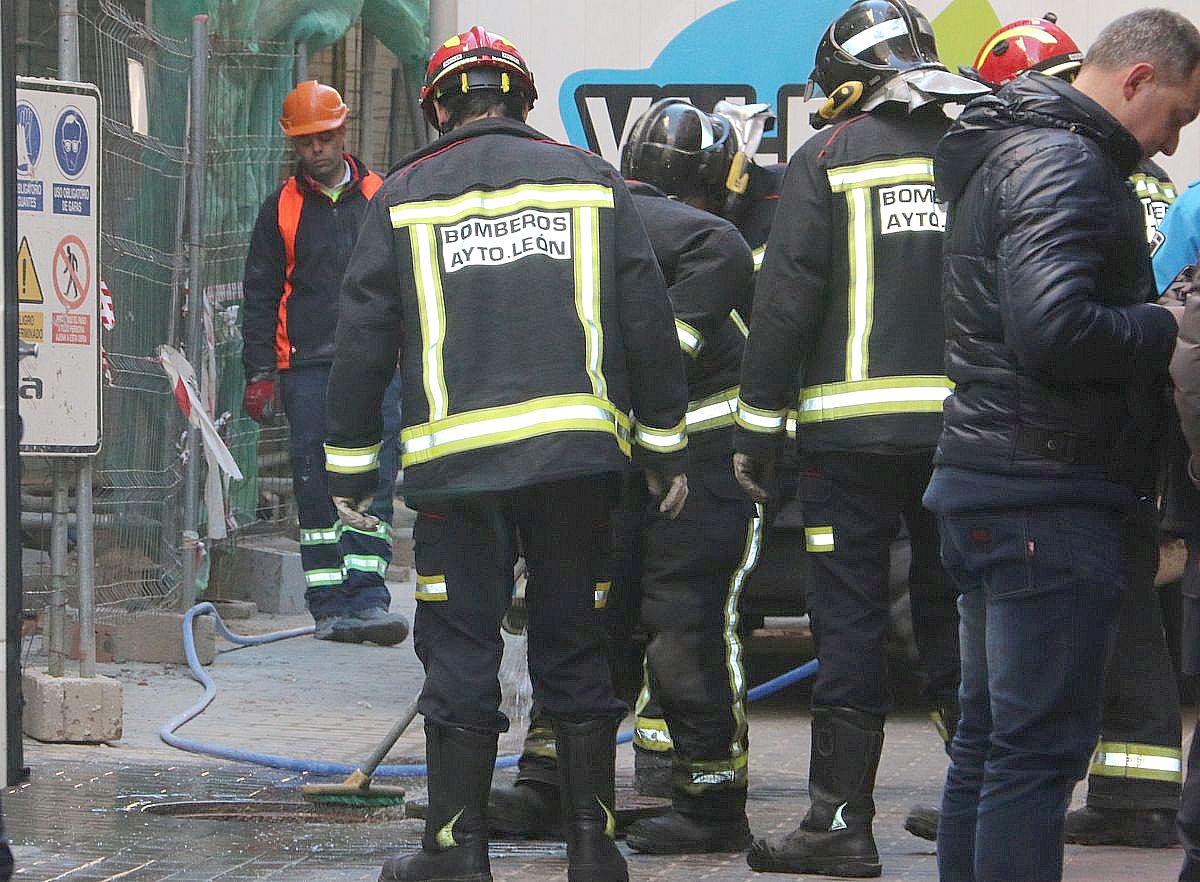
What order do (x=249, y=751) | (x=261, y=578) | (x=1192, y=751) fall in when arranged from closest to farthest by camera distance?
(x=1192, y=751)
(x=249, y=751)
(x=261, y=578)

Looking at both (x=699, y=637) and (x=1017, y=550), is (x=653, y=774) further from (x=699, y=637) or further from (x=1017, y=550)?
(x=1017, y=550)

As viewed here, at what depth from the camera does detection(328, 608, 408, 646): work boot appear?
9188mm

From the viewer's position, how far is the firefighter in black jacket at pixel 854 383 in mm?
5047

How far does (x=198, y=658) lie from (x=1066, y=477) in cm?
516

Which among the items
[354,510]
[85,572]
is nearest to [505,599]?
[354,510]

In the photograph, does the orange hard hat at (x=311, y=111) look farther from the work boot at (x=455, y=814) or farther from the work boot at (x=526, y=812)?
the work boot at (x=455, y=814)

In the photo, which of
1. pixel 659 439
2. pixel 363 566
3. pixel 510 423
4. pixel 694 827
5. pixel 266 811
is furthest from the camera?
pixel 363 566

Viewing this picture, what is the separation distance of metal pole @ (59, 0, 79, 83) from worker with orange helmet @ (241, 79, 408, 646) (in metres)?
2.33

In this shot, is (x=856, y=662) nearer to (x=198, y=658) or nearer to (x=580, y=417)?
(x=580, y=417)

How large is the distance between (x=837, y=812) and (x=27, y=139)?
10.7 ft

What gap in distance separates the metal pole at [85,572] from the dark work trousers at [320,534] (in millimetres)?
2272

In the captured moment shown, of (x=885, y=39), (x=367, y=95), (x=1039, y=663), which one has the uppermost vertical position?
(x=367, y=95)

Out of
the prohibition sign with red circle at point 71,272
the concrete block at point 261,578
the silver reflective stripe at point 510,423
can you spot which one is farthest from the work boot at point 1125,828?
the concrete block at point 261,578

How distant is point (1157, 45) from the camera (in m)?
3.87
